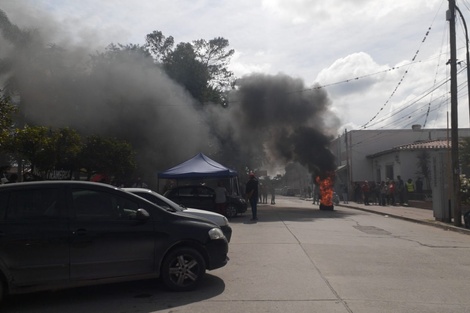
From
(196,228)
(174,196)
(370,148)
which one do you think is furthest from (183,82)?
(196,228)

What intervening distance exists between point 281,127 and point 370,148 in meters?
14.8

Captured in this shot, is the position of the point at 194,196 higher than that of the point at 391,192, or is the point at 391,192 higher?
the point at 391,192

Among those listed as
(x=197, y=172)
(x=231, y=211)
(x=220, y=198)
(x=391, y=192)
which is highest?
(x=197, y=172)

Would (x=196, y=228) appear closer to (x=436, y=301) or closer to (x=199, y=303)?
(x=199, y=303)

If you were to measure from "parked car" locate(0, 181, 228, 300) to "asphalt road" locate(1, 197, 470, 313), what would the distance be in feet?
1.18

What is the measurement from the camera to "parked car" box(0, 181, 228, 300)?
6.07 m

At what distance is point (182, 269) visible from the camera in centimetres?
682

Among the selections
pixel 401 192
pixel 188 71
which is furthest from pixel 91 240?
pixel 188 71

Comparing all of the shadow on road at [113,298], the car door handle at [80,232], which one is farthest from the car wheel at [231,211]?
the car door handle at [80,232]

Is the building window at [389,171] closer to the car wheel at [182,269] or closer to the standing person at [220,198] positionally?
the standing person at [220,198]

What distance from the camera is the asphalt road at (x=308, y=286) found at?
20.0ft

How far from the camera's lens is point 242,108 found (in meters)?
34.3

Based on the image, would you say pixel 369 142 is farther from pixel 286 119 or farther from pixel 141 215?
pixel 141 215

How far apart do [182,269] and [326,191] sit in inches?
828
